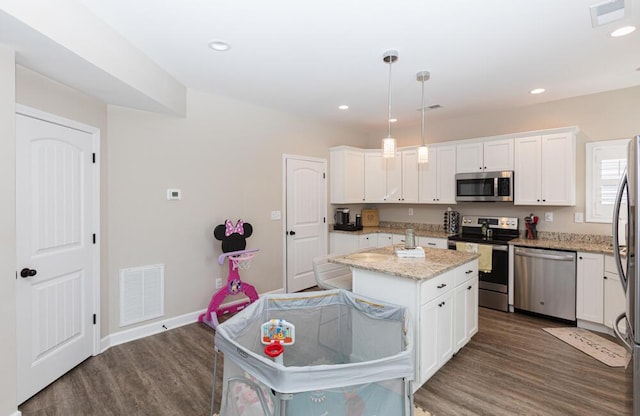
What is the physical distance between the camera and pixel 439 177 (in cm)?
476

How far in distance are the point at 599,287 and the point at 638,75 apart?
2206mm

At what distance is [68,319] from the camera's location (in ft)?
8.59

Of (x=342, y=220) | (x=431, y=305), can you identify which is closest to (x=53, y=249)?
(x=431, y=305)

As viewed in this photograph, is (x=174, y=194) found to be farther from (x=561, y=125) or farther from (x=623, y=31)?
(x=561, y=125)

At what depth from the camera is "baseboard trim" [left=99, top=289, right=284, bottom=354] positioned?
3051 millimetres

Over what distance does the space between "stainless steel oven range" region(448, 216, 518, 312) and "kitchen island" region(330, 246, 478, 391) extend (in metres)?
1.17

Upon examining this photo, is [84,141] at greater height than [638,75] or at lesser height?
lesser

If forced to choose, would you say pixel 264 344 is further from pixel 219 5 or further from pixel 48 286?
pixel 219 5

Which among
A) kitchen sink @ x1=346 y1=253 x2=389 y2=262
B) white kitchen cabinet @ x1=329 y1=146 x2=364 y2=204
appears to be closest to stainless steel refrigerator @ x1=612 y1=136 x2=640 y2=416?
kitchen sink @ x1=346 y1=253 x2=389 y2=262

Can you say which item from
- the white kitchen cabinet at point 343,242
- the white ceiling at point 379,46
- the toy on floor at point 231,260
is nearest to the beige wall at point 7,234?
the white ceiling at point 379,46

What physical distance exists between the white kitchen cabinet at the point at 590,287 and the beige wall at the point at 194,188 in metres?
3.57

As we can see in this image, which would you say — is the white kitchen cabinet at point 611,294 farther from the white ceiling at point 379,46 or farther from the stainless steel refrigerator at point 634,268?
the stainless steel refrigerator at point 634,268

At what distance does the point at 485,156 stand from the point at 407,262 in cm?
258

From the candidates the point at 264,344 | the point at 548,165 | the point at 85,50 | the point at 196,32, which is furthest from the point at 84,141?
the point at 548,165
